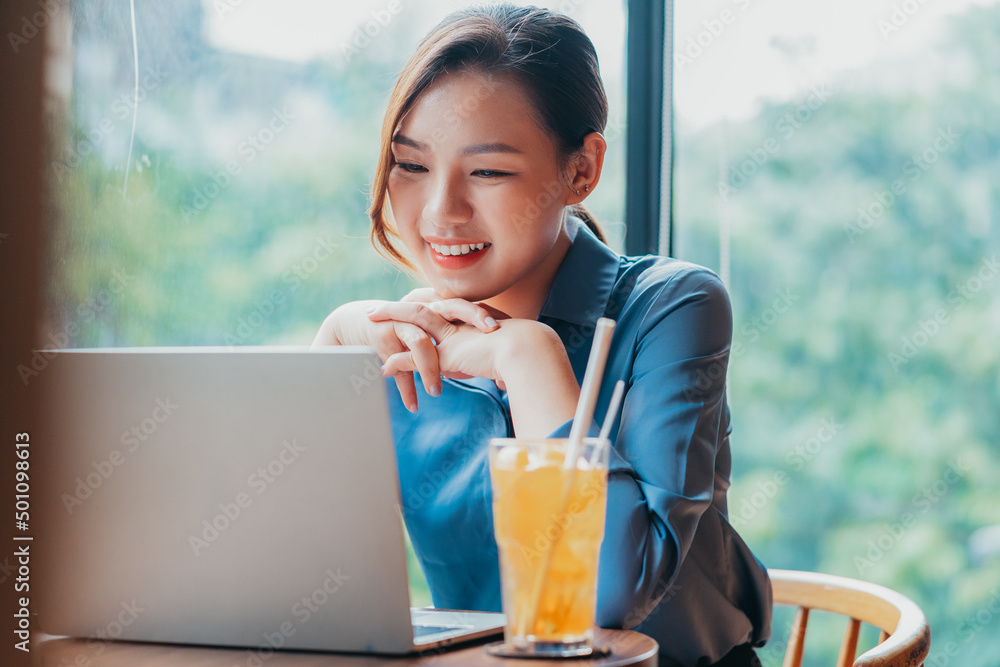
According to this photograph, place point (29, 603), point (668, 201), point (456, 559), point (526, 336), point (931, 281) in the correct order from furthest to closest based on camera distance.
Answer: point (668, 201), point (931, 281), point (456, 559), point (526, 336), point (29, 603)

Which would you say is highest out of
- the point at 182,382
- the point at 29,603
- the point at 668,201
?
the point at 668,201

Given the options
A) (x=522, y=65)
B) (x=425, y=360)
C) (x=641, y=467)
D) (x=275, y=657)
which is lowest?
(x=275, y=657)

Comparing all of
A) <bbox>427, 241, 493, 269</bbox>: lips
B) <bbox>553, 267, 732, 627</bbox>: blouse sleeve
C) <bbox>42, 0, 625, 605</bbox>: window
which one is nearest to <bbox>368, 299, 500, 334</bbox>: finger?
<bbox>427, 241, 493, 269</bbox>: lips

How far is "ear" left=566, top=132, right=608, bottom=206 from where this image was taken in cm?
137


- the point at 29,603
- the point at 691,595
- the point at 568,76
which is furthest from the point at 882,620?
the point at 29,603

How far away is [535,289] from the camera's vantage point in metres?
1.44

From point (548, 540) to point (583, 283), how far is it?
27.5 inches

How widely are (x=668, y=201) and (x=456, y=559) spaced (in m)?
1.20

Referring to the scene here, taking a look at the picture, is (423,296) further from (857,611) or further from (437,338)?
(857,611)

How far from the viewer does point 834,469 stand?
79.0 inches

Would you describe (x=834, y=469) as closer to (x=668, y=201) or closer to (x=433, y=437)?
(x=668, y=201)

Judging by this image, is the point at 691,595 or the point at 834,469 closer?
the point at 691,595

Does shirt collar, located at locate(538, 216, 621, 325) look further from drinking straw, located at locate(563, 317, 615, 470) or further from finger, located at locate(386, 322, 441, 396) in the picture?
drinking straw, located at locate(563, 317, 615, 470)

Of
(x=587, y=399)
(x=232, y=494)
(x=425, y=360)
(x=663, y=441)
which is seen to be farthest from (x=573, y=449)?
(x=425, y=360)
